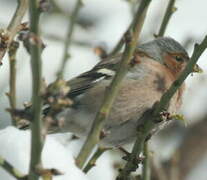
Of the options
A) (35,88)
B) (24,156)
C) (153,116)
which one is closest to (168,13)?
(153,116)

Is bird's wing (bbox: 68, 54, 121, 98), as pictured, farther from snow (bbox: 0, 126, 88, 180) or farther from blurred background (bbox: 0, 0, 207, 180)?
blurred background (bbox: 0, 0, 207, 180)

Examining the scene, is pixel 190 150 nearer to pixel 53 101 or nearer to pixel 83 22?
pixel 83 22

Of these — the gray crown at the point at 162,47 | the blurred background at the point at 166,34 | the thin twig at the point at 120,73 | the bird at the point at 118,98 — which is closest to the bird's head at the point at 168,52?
the gray crown at the point at 162,47

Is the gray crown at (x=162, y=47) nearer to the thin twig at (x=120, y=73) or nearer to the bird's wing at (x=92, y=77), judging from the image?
the bird's wing at (x=92, y=77)

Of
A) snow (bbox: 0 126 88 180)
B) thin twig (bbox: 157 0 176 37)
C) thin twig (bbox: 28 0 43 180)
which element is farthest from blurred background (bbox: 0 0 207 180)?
thin twig (bbox: 28 0 43 180)

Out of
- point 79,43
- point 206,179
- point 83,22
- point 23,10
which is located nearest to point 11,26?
point 23,10

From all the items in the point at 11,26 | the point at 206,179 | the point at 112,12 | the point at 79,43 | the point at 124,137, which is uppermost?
the point at 11,26

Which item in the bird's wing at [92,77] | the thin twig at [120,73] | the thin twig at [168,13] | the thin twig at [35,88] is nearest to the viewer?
the thin twig at [35,88]
